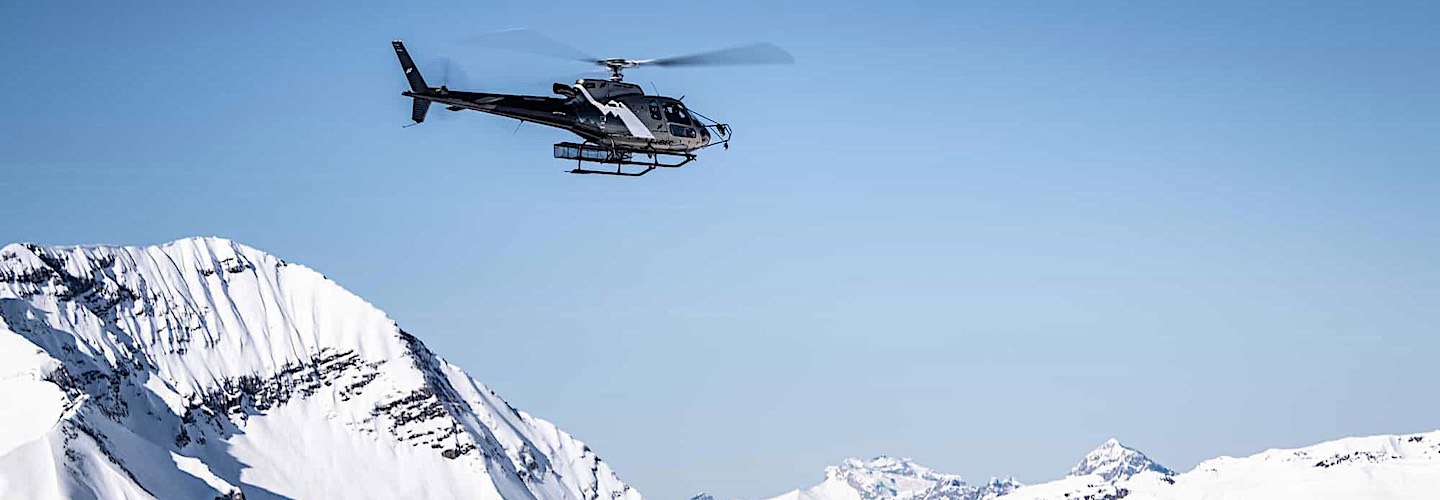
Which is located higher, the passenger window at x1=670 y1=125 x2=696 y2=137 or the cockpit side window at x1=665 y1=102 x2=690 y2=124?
the cockpit side window at x1=665 y1=102 x2=690 y2=124

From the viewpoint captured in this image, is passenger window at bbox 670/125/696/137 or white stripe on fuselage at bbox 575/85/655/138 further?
passenger window at bbox 670/125/696/137

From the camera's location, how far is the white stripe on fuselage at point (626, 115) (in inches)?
4200

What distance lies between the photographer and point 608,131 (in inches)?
4190

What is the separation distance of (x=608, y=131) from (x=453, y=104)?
9.61m

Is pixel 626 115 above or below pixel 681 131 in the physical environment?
above

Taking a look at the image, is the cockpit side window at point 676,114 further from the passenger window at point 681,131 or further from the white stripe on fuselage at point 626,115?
the white stripe on fuselage at point 626,115

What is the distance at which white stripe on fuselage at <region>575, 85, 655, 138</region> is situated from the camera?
106688 mm

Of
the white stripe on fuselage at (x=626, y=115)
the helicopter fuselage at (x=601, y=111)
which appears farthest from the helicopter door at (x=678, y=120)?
the white stripe on fuselage at (x=626, y=115)

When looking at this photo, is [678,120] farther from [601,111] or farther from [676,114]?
[601,111]

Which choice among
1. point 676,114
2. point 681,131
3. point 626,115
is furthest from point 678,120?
point 626,115

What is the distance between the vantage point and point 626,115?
107 meters

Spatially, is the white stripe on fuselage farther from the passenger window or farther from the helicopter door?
the helicopter door

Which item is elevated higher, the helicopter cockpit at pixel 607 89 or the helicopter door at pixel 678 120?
the helicopter cockpit at pixel 607 89

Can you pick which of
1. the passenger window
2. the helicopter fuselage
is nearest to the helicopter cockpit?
the helicopter fuselage
